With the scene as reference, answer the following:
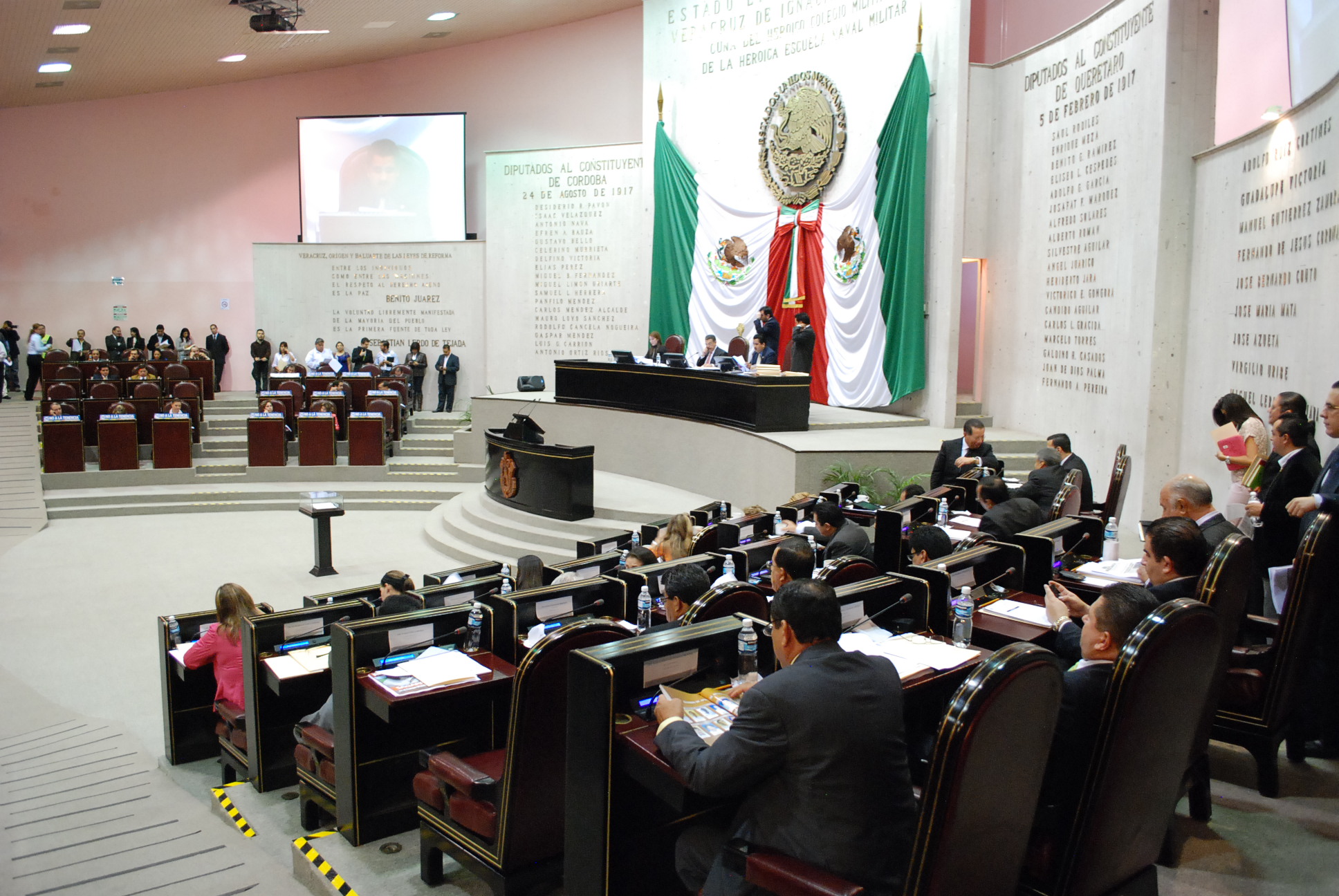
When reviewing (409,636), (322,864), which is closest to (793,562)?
(409,636)

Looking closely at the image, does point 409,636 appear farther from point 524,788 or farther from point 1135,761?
point 1135,761

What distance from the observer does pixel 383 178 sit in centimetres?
1792

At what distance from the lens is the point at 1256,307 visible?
658 centimetres

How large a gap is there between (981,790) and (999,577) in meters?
2.00

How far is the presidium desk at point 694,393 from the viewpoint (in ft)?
31.6

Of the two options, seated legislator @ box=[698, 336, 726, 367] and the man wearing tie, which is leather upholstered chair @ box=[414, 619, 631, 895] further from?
seated legislator @ box=[698, 336, 726, 367]

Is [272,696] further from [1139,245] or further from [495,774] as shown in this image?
[1139,245]

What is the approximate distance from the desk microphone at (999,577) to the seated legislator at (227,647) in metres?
3.18

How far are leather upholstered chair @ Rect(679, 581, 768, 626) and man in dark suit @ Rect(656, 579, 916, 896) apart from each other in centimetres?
77

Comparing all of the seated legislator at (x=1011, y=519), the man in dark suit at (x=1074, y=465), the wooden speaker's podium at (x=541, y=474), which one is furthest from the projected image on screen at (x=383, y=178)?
the seated legislator at (x=1011, y=519)

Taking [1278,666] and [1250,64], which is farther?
[1250,64]

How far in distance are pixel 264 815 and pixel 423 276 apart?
14.6m

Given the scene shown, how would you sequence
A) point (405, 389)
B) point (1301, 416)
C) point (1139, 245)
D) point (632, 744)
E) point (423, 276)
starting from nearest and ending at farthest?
point (632, 744), point (1301, 416), point (1139, 245), point (405, 389), point (423, 276)

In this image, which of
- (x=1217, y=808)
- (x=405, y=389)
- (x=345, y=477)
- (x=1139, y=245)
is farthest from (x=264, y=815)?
(x=405, y=389)
